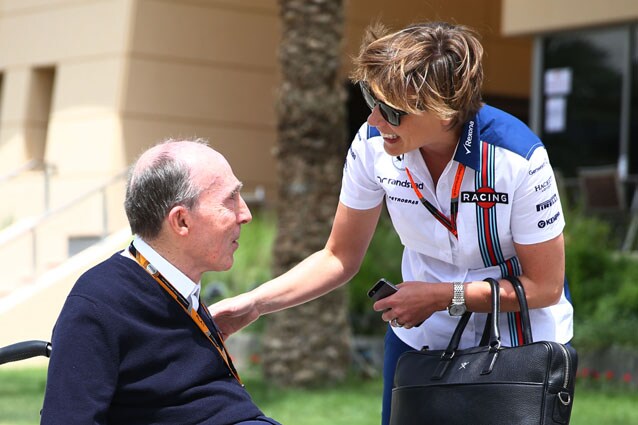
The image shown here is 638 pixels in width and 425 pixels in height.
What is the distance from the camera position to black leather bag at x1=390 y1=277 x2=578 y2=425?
10.2ft

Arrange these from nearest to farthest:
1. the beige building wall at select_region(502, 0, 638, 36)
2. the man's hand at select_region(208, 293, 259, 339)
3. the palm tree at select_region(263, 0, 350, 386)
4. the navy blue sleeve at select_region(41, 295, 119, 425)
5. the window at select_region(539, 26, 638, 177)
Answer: the navy blue sleeve at select_region(41, 295, 119, 425)
the man's hand at select_region(208, 293, 259, 339)
the palm tree at select_region(263, 0, 350, 386)
the beige building wall at select_region(502, 0, 638, 36)
the window at select_region(539, 26, 638, 177)

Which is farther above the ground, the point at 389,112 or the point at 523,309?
the point at 389,112

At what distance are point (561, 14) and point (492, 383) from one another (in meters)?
11.8

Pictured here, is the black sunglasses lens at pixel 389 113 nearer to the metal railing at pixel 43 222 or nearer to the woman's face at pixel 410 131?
the woman's face at pixel 410 131

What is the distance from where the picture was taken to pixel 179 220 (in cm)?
304

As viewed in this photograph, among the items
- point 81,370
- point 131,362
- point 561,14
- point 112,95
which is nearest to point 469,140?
point 131,362

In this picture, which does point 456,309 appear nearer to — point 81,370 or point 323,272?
point 323,272

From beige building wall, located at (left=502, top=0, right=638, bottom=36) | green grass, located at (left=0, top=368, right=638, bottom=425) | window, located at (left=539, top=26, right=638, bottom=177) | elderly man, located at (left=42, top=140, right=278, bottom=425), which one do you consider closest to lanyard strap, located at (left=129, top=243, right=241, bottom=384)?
elderly man, located at (left=42, top=140, right=278, bottom=425)

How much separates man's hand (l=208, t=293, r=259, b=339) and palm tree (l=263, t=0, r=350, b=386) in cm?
663

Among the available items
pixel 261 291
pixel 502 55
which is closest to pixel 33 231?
pixel 502 55

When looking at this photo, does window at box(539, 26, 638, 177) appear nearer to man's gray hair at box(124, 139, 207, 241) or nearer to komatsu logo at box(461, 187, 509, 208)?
komatsu logo at box(461, 187, 509, 208)

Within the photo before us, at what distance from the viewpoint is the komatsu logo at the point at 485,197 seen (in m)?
3.21

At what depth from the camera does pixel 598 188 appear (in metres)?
12.0

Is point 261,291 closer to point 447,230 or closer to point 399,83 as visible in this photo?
point 447,230
